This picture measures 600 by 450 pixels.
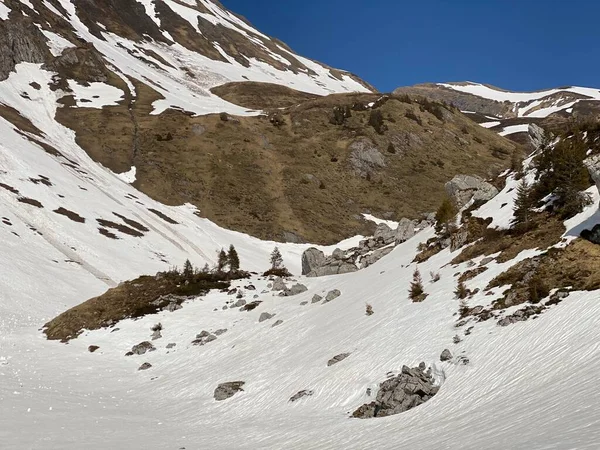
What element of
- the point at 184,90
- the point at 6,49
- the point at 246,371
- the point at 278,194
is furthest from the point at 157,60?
the point at 246,371

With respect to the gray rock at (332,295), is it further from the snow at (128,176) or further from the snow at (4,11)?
the snow at (4,11)

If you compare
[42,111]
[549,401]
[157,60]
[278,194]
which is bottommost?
[549,401]

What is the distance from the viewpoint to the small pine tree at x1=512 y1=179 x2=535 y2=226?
2111 cm

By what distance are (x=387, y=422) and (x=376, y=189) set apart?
8282 centimetres

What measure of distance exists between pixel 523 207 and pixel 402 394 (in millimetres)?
12296

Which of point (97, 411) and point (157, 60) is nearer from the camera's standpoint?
Result: point (97, 411)

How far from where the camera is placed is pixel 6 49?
117 metres

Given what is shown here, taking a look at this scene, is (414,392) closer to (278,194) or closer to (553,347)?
(553,347)

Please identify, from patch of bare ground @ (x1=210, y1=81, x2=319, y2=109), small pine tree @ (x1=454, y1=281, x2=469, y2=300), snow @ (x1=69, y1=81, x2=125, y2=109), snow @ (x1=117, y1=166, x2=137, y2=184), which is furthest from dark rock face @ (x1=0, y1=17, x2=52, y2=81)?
small pine tree @ (x1=454, y1=281, x2=469, y2=300)

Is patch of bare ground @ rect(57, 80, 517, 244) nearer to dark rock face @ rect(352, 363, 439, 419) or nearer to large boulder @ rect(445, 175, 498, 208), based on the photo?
large boulder @ rect(445, 175, 498, 208)

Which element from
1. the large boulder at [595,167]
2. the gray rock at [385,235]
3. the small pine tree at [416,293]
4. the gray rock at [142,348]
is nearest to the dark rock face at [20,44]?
the gray rock at [385,235]

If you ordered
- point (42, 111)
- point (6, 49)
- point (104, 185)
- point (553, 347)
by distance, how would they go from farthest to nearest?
1. point (6, 49)
2. point (42, 111)
3. point (104, 185)
4. point (553, 347)

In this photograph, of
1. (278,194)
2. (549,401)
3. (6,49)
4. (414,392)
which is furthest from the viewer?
(6,49)

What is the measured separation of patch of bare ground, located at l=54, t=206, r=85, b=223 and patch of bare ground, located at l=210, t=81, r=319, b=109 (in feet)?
320
